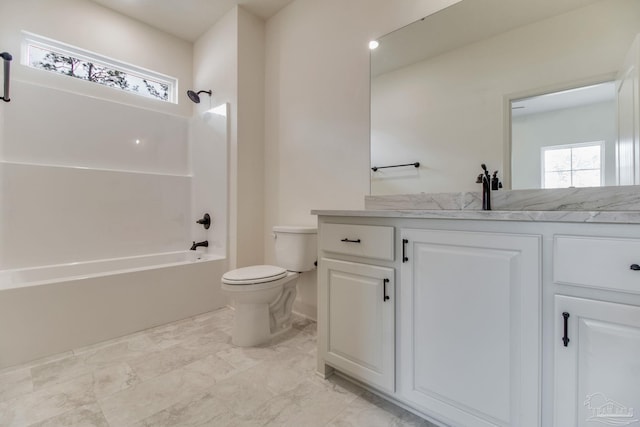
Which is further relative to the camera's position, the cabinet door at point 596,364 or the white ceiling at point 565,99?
the white ceiling at point 565,99

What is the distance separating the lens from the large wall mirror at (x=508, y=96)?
1.19 metres

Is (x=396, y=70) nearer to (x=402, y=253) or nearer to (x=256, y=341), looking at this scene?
(x=402, y=253)

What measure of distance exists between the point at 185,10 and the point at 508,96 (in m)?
2.86

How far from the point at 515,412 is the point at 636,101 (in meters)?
1.27

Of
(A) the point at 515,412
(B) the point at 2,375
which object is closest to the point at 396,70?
(A) the point at 515,412

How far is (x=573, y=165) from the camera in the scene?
4.06 ft

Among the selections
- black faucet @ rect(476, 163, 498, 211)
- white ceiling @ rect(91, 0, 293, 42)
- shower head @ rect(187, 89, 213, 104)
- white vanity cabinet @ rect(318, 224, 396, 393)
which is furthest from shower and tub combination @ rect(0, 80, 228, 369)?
black faucet @ rect(476, 163, 498, 211)

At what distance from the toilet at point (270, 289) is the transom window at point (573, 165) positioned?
141 cm

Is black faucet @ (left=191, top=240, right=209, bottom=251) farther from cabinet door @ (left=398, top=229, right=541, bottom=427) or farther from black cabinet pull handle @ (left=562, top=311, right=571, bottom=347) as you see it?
black cabinet pull handle @ (left=562, top=311, right=571, bottom=347)

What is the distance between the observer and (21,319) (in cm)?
169

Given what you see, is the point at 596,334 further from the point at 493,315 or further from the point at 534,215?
the point at 534,215

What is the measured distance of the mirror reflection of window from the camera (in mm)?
1195

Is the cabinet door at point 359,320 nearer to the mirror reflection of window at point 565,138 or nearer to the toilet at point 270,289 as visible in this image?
the toilet at point 270,289

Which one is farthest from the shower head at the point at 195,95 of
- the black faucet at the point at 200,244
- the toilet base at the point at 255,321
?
the toilet base at the point at 255,321
